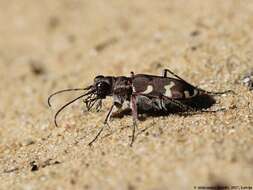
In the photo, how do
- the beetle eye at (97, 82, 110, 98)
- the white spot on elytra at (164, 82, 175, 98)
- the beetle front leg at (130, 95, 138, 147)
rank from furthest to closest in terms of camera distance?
1. the beetle eye at (97, 82, 110, 98)
2. the white spot on elytra at (164, 82, 175, 98)
3. the beetle front leg at (130, 95, 138, 147)

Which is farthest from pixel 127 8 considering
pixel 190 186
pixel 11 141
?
pixel 190 186

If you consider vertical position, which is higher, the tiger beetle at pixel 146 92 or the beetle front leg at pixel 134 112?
the tiger beetle at pixel 146 92

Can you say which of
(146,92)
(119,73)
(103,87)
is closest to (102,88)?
(103,87)

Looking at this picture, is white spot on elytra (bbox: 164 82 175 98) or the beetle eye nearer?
Result: white spot on elytra (bbox: 164 82 175 98)

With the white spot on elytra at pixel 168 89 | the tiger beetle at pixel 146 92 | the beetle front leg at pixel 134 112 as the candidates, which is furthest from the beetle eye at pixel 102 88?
the white spot on elytra at pixel 168 89

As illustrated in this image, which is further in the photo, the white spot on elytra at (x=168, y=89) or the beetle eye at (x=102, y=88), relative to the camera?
the beetle eye at (x=102, y=88)

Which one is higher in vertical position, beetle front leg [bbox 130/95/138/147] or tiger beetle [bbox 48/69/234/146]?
tiger beetle [bbox 48/69/234/146]

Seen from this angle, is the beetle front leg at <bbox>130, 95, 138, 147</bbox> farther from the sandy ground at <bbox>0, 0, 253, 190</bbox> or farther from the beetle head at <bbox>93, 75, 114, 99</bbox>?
the beetle head at <bbox>93, 75, 114, 99</bbox>

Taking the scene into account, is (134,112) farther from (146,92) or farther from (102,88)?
(102,88)

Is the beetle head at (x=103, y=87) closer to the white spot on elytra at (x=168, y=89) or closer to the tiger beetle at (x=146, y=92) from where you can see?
the tiger beetle at (x=146, y=92)

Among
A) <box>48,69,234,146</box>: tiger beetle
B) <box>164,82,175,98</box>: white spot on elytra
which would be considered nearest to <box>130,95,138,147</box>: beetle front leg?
<box>48,69,234,146</box>: tiger beetle
